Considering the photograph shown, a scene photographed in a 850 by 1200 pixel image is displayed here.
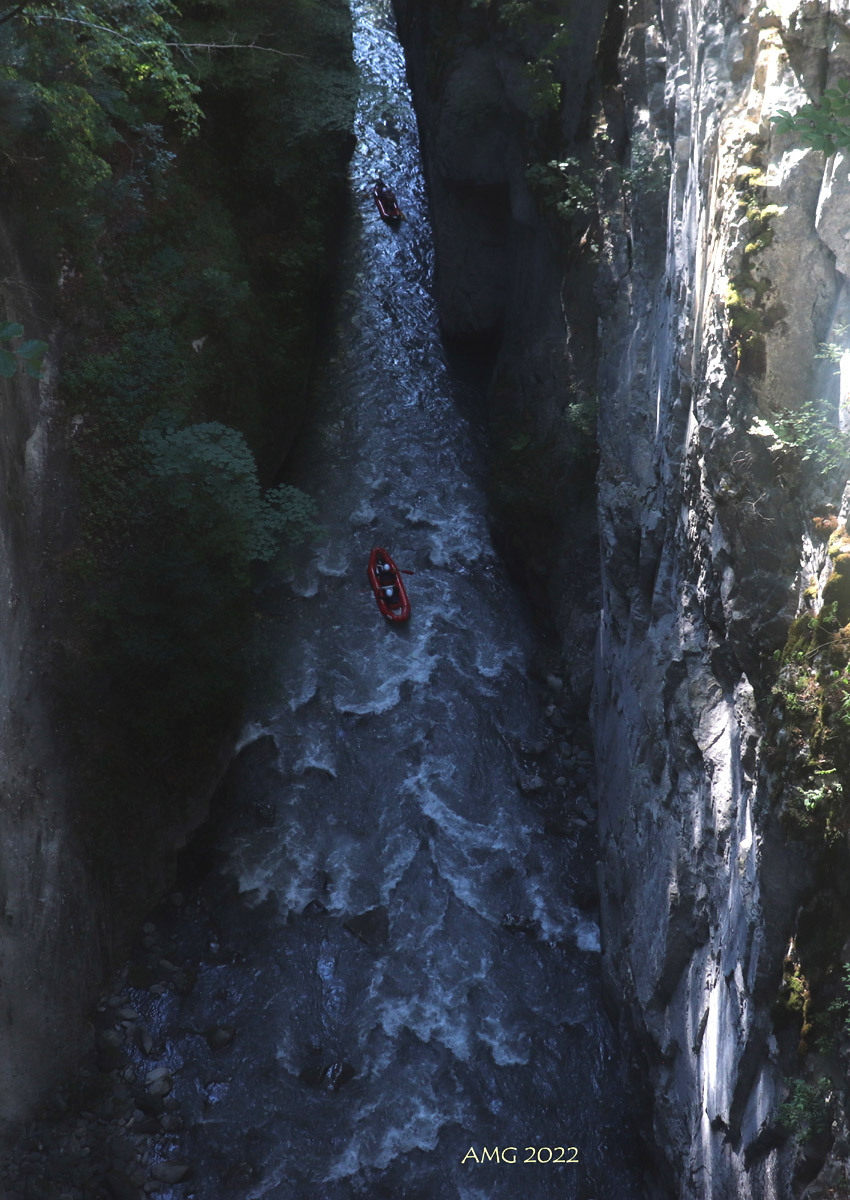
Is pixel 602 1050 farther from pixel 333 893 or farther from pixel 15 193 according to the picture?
pixel 15 193

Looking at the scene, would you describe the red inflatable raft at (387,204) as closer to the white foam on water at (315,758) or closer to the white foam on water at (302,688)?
the white foam on water at (302,688)

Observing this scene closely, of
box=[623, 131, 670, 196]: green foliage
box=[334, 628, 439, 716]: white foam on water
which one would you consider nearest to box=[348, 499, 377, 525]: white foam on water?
box=[334, 628, 439, 716]: white foam on water

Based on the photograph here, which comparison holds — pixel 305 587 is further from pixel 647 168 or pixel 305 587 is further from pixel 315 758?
pixel 647 168

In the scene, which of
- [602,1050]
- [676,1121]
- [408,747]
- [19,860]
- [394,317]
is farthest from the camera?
[394,317]

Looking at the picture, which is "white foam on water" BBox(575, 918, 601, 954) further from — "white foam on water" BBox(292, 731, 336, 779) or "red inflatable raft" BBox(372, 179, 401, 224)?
"red inflatable raft" BBox(372, 179, 401, 224)

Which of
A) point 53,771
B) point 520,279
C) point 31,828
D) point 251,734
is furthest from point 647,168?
point 31,828

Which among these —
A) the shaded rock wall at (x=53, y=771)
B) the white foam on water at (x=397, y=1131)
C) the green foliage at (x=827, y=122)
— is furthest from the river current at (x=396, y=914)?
the green foliage at (x=827, y=122)

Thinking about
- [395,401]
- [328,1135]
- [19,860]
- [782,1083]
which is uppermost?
[395,401]

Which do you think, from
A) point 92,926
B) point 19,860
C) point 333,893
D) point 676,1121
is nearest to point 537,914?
point 333,893
